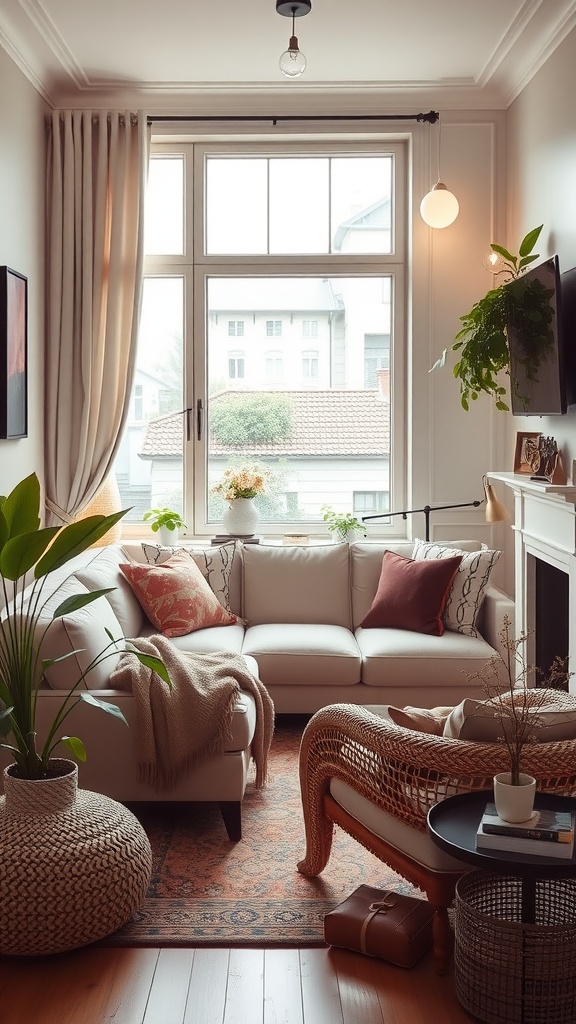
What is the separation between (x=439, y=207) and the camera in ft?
15.8

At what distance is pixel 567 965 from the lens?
2197 mm

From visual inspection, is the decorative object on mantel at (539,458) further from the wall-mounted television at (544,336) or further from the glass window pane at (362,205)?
the glass window pane at (362,205)

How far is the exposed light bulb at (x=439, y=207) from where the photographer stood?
15.7ft

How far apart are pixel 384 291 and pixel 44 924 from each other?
12.9 ft

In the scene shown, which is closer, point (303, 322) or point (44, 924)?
point (44, 924)

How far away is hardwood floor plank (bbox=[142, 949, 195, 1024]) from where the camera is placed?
228 cm

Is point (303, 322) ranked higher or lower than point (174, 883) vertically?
higher

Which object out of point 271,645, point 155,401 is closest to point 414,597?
point 271,645

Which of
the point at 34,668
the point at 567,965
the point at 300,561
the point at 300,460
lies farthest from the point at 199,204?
the point at 567,965

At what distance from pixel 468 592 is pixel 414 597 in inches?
9.8

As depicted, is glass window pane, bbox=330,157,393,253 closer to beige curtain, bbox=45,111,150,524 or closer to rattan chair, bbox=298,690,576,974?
Result: beige curtain, bbox=45,111,150,524

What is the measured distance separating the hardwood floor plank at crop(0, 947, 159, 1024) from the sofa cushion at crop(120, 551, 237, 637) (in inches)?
77.4

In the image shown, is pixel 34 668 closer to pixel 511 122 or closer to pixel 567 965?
pixel 567 965

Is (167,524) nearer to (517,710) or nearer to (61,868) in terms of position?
(61,868)
